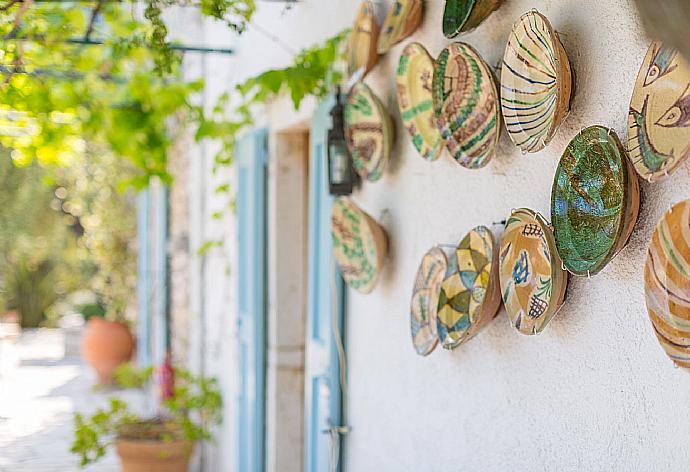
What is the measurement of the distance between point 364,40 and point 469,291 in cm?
96

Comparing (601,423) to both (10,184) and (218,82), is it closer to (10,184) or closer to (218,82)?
(218,82)

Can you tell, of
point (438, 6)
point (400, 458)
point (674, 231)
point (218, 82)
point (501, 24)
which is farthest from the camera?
point (218, 82)

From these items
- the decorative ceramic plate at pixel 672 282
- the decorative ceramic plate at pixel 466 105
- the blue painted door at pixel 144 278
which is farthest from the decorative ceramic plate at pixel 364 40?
the blue painted door at pixel 144 278

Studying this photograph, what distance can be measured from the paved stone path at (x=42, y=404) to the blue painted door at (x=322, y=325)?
12.1 ft

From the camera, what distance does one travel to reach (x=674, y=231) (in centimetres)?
124

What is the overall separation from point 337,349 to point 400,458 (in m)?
0.65

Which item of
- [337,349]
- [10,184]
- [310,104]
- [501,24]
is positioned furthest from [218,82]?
[10,184]

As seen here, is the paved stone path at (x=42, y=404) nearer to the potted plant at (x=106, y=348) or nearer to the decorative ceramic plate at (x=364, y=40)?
the potted plant at (x=106, y=348)

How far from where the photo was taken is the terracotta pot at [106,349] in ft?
30.9

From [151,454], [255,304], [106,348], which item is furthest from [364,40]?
[106,348]

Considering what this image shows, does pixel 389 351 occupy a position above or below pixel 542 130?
below

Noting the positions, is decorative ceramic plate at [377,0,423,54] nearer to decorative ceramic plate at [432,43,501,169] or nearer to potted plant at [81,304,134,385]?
decorative ceramic plate at [432,43,501,169]

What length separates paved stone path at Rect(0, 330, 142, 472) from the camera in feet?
22.2

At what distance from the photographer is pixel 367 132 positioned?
8.52 feet
